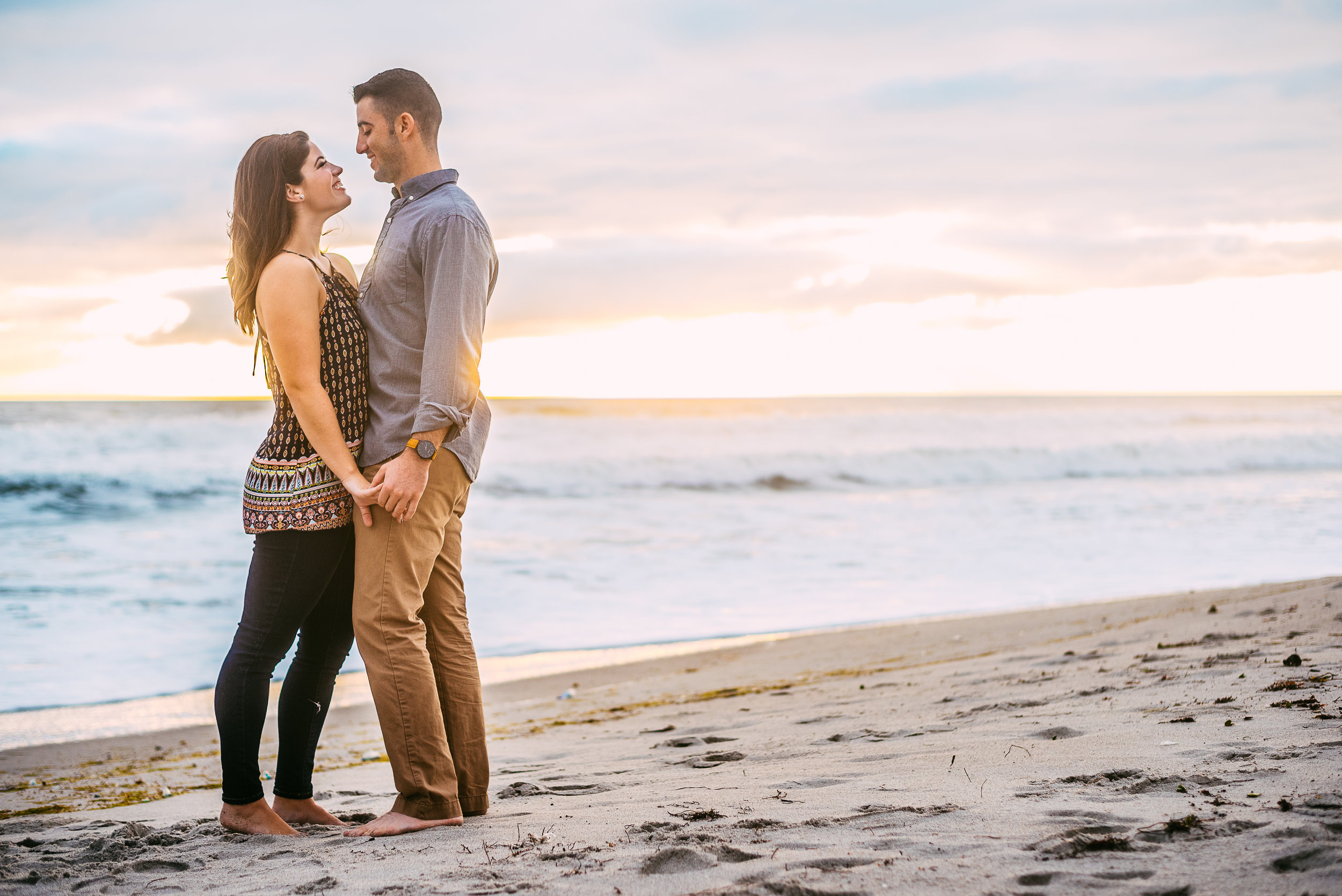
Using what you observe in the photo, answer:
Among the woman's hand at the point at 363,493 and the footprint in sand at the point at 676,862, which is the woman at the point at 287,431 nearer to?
the woman's hand at the point at 363,493

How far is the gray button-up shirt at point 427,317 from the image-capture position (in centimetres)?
240

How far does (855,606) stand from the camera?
758 cm

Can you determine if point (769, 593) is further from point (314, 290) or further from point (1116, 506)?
point (1116, 506)

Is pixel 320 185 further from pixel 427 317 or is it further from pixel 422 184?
pixel 427 317

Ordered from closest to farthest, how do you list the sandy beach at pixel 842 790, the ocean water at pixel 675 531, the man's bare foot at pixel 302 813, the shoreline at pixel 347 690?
the sandy beach at pixel 842 790 → the man's bare foot at pixel 302 813 → the shoreline at pixel 347 690 → the ocean water at pixel 675 531

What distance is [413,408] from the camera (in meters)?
2.48

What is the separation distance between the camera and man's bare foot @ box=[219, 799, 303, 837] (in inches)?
97.9

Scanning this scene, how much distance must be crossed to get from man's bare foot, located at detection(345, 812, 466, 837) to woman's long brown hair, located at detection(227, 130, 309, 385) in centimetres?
132

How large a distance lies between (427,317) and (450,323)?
0.26 feet

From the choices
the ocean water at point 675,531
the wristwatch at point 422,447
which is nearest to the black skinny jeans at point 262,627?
the wristwatch at point 422,447

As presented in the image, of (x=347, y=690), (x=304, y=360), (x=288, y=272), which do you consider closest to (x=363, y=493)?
(x=304, y=360)

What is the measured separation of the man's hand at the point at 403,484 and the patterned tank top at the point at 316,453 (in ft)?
0.46

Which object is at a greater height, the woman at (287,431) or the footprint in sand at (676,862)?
the woman at (287,431)

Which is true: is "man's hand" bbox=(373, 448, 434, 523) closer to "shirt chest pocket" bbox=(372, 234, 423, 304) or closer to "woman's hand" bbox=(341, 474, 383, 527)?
"woman's hand" bbox=(341, 474, 383, 527)
